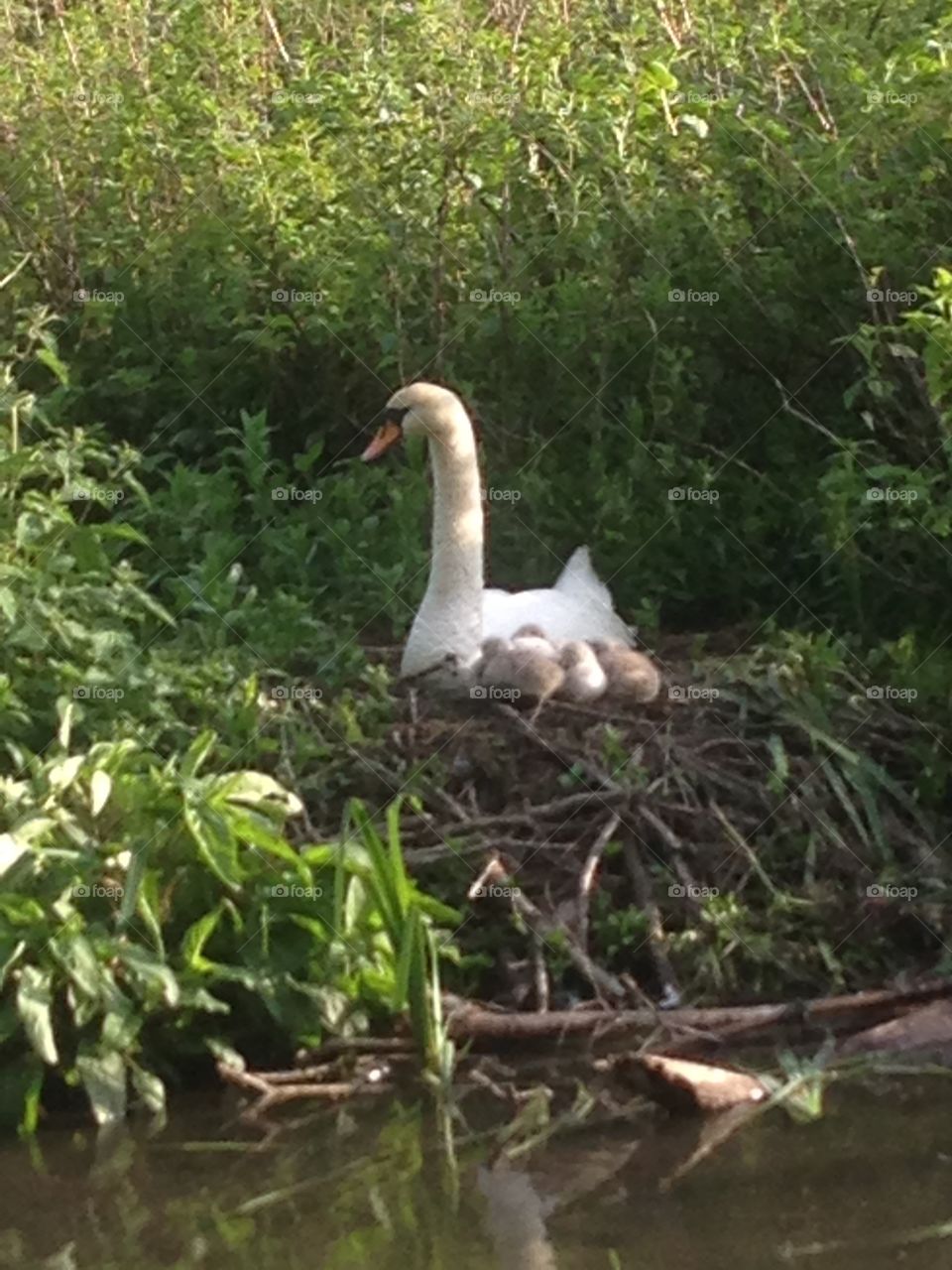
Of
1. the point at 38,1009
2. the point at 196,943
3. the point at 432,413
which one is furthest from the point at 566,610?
the point at 38,1009

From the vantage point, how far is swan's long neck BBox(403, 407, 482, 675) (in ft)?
21.1

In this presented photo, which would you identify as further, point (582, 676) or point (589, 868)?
point (582, 676)

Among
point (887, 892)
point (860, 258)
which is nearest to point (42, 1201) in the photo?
point (887, 892)

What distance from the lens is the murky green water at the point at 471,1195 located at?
4.33 metres

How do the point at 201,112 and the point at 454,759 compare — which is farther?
the point at 201,112

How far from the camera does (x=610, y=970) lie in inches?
222

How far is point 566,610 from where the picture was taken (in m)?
Answer: 6.81

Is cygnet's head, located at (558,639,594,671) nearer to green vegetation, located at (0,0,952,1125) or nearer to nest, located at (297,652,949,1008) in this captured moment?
nest, located at (297,652,949,1008)

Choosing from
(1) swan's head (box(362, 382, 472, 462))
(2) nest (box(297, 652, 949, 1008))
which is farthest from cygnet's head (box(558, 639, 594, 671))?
(1) swan's head (box(362, 382, 472, 462))

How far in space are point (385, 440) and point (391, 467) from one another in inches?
33.5

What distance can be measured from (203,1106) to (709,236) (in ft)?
11.4

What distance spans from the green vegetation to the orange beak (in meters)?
0.33

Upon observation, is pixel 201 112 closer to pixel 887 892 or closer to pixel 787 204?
pixel 787 204

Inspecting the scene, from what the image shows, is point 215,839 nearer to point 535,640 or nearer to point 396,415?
point 535,640
